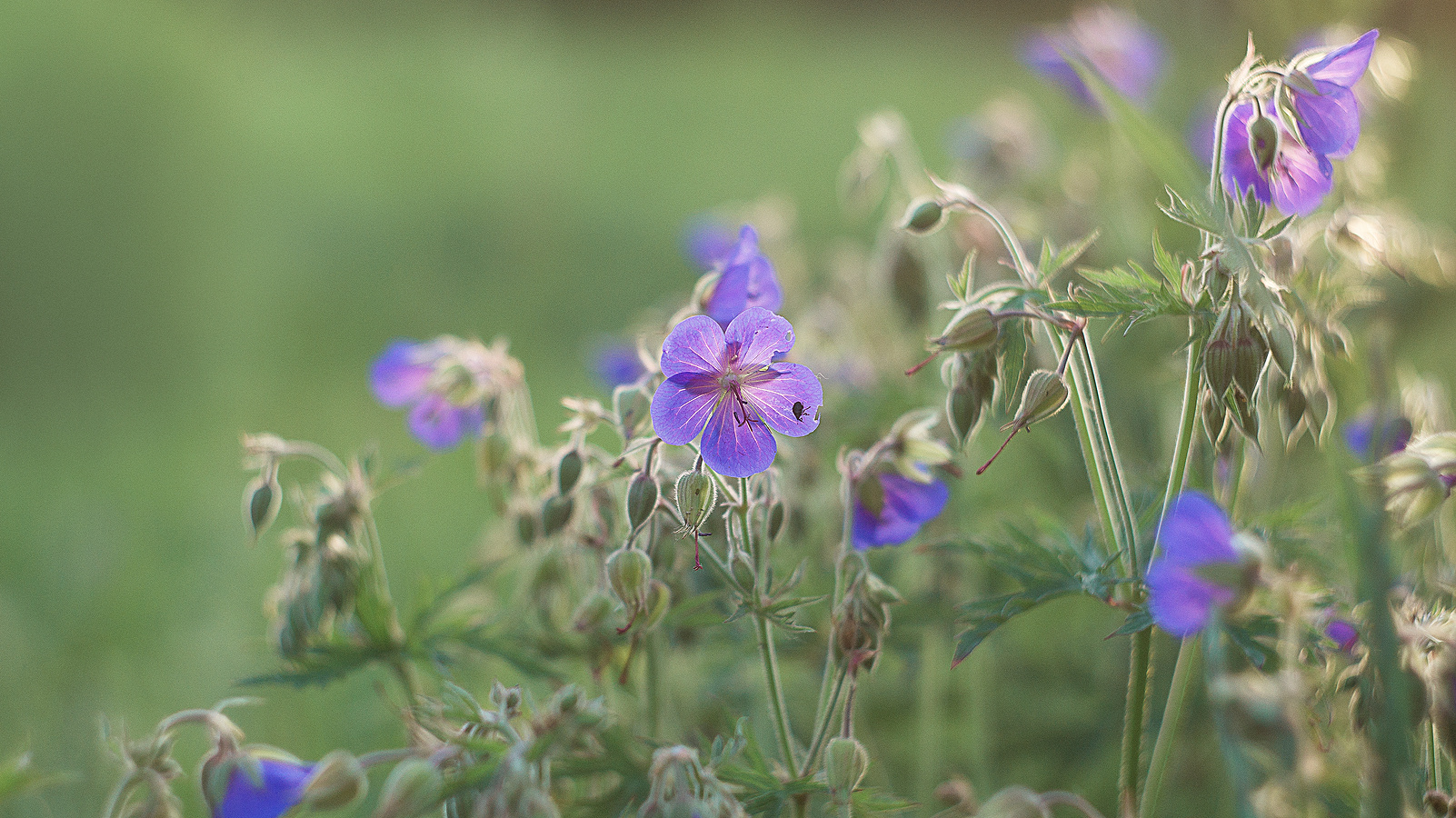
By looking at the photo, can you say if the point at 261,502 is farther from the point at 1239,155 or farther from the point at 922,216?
the point at 1239,155

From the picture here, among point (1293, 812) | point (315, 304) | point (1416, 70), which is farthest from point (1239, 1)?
point (315, 304)

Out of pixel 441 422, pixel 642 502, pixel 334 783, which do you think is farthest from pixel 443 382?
pixel 334 783

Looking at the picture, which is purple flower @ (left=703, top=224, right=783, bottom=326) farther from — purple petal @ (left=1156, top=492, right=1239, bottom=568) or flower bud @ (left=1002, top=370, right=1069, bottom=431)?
purple petal @ (left=1156, top=492, right=1239, bottom=568)

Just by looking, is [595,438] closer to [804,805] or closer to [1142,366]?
[1142,366]

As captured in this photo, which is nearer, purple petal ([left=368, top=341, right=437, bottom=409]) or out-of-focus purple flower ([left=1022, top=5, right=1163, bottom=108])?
purple petal ([left=368, top=341, right=437, bottom=409])

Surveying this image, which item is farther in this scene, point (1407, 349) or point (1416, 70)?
point (1407, 349)

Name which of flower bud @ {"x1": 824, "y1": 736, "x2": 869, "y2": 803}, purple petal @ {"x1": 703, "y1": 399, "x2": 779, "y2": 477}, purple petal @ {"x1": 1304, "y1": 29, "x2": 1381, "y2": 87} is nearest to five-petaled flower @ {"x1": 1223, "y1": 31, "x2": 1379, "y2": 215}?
purple petal @ {"x1": 1304, "y1": 29, "x2": 1381, "y2": 87}
